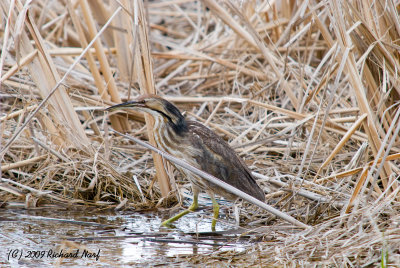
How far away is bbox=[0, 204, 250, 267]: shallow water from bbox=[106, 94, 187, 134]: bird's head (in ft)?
1.82

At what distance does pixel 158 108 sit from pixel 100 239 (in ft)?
2.56

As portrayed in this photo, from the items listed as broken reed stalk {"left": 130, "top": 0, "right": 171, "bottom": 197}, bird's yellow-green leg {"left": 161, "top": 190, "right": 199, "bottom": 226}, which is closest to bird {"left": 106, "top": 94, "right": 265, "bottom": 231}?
bird's yellow-green leg {"left": 161, "top": 190, "right": 199, "bottom": 226}

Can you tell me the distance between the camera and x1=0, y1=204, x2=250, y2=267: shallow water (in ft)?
9.09

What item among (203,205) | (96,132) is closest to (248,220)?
(203,205)

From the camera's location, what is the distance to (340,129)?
3.95 metres

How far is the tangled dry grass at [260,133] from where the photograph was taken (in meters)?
2.75

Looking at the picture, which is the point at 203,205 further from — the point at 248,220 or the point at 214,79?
the point at 214,79

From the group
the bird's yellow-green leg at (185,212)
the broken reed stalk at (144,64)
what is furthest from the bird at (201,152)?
the broken reed stalk at (144,64)

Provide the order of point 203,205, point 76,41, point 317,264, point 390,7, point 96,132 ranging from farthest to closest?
point 76,41, point 96,132, point 203,205, point 390,7, point 317,264

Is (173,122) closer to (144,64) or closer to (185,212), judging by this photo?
(144,64)

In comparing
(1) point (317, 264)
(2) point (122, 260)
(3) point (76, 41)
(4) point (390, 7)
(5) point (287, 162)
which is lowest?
(1) point (317, 264)

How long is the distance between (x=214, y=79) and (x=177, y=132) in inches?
72.9

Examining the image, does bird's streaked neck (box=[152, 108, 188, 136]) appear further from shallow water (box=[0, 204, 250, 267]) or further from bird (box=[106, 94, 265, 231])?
shallow water (box=[0, 204, 250, 267])

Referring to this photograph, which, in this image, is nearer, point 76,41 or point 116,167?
point 116,167
